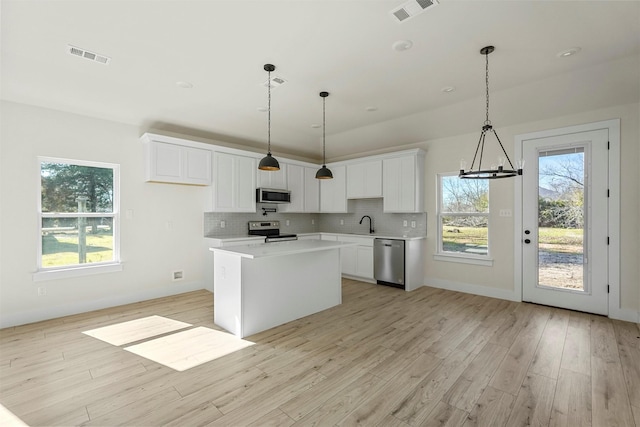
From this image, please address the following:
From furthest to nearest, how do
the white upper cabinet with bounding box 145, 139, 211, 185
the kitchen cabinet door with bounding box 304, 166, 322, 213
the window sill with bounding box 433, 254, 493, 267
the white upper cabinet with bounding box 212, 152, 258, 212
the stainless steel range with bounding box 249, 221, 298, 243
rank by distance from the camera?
the kitchen cabinet door with bounding box 304, 166, 322, 213
the stainless steel range with bounding box 249, 221, 298, 243
the white upper cabinet with bounding box 212, 152, 258, 212
the window sill with bounding box 433, 254, 493, 267
the white upper cabinet with bounding box 145, 139, 211, 185

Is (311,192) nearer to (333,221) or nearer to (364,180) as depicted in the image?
(333,221)

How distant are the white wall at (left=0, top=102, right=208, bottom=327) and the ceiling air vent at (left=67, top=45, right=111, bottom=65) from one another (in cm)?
161

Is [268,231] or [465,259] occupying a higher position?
[268,231]

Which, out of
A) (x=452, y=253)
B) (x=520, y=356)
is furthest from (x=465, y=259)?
(x=520, y=356)

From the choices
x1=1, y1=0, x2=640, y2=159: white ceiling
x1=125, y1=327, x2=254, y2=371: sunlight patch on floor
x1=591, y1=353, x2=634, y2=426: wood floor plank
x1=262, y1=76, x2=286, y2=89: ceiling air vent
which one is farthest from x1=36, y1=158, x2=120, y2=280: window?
x1=591, y1=353, x2=634, y2=426: wood floor plank

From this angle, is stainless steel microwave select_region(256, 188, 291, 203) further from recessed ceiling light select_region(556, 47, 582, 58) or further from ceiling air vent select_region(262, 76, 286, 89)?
recessed ceiling light select_region(556, 47, 582, 58)

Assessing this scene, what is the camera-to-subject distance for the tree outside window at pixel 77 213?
13.1 ft

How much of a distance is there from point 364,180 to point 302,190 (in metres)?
1.42

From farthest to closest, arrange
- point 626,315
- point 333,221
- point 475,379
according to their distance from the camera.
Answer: point 333,221, point 626,315, point 475,379

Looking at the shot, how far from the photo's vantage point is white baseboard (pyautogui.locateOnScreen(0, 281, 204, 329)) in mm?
3686

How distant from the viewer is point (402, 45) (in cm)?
281

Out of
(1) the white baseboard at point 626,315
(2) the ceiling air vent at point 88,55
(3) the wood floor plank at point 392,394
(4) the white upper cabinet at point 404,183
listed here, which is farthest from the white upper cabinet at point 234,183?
(1) the white baseboard at point 626,315

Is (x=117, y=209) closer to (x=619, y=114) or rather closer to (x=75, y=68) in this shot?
(x=75, y=68)

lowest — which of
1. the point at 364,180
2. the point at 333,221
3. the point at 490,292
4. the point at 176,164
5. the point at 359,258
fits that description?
the point at 490,292
